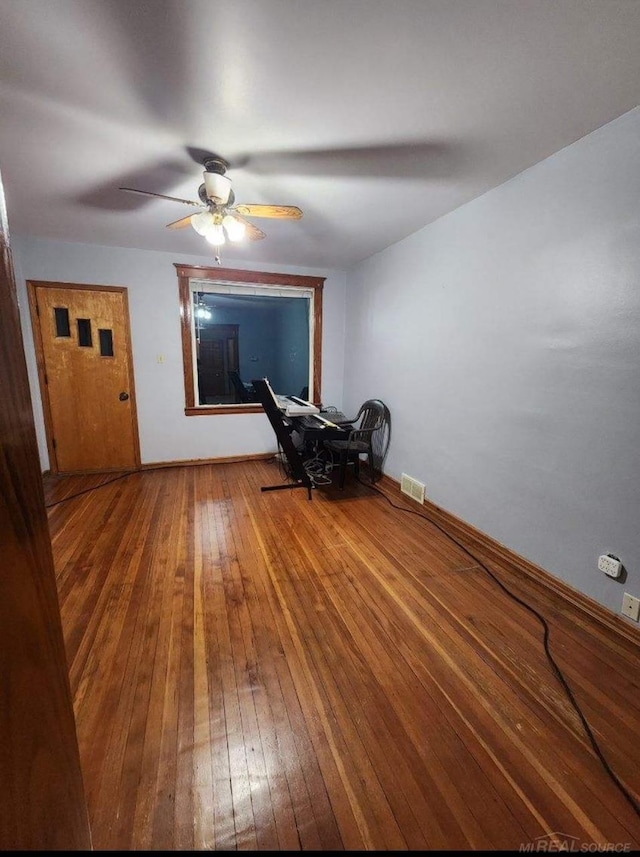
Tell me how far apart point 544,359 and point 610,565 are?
1.18 m

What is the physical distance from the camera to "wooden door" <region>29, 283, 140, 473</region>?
11.7 ft

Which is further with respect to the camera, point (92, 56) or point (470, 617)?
point (470, 617)

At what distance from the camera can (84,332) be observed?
366cm

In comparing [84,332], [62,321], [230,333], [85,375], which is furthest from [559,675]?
[230,333]

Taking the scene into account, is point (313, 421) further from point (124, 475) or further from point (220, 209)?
point (124, 475)

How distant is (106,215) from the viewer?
111 inches

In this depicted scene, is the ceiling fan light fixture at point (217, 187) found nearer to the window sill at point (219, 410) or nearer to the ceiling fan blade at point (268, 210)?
the ceiling fan blade at point (268, 210)

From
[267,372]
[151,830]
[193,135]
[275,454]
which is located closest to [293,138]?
[193,135]

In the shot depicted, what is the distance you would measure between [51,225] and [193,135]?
219 cm

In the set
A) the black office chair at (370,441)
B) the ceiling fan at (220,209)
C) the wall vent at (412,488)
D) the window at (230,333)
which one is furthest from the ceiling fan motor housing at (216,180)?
the wall vent at (412,488)

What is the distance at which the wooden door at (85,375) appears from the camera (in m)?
3.56

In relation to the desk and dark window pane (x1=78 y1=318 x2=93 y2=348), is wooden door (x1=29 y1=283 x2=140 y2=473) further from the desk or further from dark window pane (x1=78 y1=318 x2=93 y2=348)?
the desk

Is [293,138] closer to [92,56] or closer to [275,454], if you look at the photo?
[92,56]

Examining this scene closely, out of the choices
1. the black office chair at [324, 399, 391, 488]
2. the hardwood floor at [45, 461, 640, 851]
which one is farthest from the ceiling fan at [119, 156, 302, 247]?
the hardwood floor at [45, 461, 640, 851]
